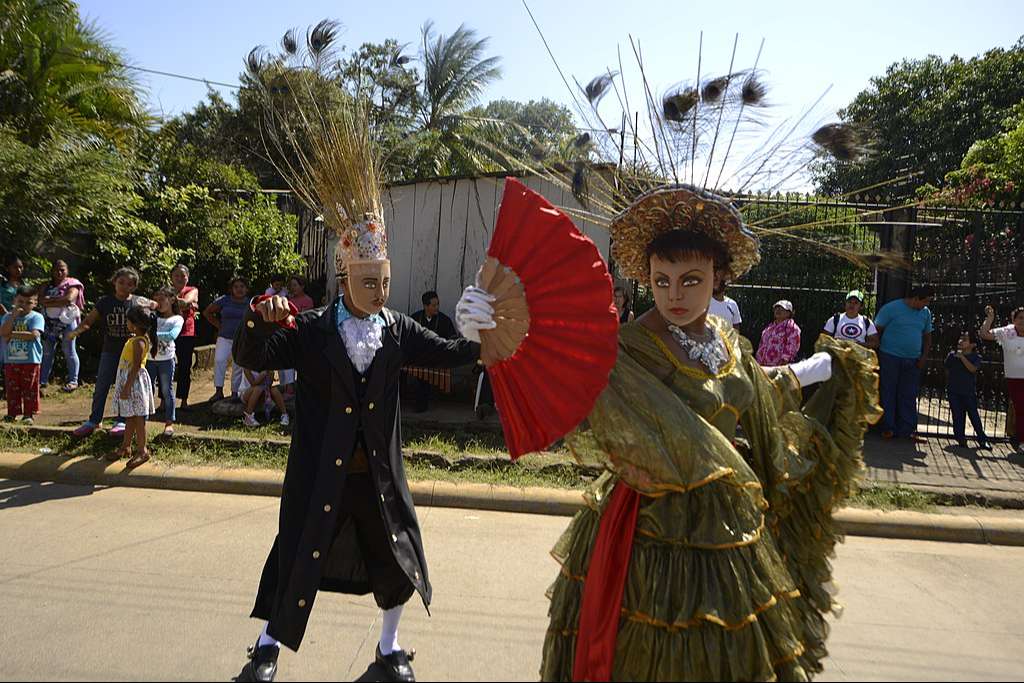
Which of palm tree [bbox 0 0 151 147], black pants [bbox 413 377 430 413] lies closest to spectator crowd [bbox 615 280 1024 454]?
black pants [bbox 413 377 430 413]

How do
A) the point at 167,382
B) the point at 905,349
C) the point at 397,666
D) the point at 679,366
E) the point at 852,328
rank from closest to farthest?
1. the point at 679,366
2. the point at 397,666
3. the point at 167,382
4. the point at 852,328
5. the point at 905,349

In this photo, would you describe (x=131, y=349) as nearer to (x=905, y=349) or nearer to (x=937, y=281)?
(x=905, y=349)

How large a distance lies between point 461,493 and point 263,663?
2.69 meters

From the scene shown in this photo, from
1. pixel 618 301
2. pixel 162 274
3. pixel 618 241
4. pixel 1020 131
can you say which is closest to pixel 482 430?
pixel 618 301

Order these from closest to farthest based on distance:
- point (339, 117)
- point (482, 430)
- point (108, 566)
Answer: point (339, 117) < point (108, 566) < point (482, 430)

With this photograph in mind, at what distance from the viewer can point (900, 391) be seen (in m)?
7.50

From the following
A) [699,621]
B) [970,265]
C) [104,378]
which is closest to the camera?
[699,621]

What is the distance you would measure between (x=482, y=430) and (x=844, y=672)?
4430 mm

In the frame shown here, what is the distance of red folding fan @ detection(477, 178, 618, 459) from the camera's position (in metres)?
2.05

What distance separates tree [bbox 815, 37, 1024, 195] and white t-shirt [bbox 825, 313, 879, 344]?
45.6 ft

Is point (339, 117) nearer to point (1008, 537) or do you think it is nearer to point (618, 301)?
point (618, 301)

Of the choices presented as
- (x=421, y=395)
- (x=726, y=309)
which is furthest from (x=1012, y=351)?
(x=421, y=395)

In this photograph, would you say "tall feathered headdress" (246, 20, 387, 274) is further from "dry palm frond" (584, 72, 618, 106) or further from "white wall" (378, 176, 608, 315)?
"white wall" (378, 176, 608, 315)

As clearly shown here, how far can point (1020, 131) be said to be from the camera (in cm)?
1161
